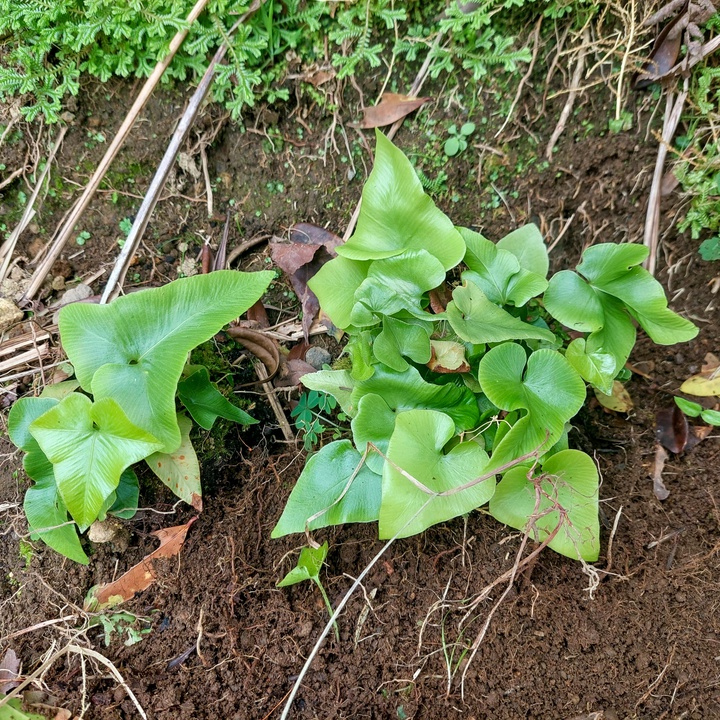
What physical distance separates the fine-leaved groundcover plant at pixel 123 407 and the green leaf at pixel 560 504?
0.61 m

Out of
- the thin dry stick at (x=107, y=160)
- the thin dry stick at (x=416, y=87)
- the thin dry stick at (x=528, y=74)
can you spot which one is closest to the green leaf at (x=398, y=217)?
the thin dry stick at (x=416, y=87)

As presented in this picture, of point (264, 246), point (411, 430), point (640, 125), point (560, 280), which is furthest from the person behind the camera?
point (264, 246)

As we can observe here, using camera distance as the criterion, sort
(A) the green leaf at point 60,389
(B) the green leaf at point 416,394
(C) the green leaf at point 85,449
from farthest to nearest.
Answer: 1. (A) the green leaf at point 60,389
2. (B) the green leaf at point 416,394
3. (C) the green leaf at point 85,449

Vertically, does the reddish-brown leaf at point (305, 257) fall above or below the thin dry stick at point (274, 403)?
above

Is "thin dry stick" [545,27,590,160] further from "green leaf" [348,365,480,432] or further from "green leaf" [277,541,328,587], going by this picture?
"green leaf" [277,541,328,587]

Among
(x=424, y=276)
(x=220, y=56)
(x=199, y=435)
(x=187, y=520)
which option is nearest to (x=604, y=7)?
(x=424, y=276)

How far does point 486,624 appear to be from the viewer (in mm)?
1034

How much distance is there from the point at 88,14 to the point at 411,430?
1.19m

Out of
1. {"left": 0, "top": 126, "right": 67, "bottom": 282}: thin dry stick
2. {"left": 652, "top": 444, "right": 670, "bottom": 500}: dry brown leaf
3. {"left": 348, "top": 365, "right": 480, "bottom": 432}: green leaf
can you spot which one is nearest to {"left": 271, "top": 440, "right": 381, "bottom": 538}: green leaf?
{"left": 348, "top": 365, "right": 480, "bottom": 432}: green leaf

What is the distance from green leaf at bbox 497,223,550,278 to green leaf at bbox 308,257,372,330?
33 centimetres

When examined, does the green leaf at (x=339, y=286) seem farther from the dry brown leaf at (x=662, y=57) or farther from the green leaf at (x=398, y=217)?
the dry brown leaf at (x=662, y=57)

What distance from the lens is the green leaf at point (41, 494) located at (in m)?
1.10

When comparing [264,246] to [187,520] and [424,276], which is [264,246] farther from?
[187,520]

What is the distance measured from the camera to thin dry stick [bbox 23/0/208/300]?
125 centimetres
